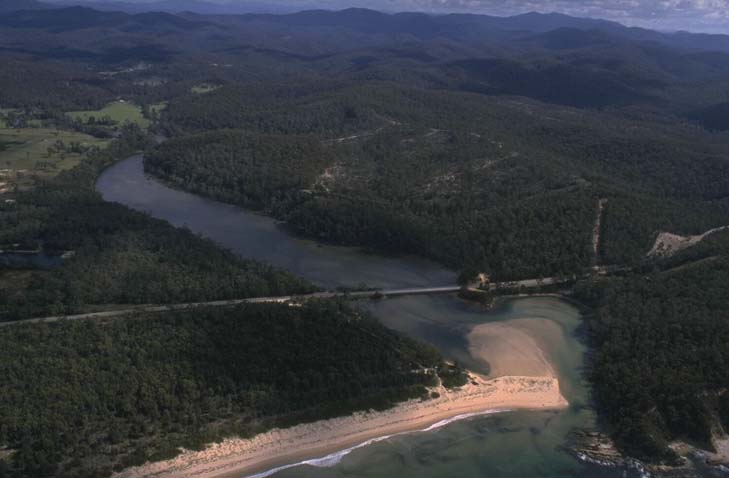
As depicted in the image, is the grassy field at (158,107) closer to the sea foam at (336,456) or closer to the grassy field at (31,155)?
the grassy field at (31,155)

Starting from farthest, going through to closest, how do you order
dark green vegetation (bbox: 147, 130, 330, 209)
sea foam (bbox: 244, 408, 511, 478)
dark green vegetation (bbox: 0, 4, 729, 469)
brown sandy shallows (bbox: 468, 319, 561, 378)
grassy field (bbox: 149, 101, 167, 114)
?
grassy field (bbox: 149, 101, 167, 114), dark green vegetation (bbox: 147, 130, 330, 209), brown sandy shallows (bbox: 468, 319, 561, 378), dark green vegetation (bbox: 0, 4, 729, 469), sea foam (bbox: 244, 408, 511, 478)

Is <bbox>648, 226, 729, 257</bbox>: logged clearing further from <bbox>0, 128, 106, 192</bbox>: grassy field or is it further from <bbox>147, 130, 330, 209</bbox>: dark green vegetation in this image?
<bbox>0, 128, 106, 192</bbox>: grassy field

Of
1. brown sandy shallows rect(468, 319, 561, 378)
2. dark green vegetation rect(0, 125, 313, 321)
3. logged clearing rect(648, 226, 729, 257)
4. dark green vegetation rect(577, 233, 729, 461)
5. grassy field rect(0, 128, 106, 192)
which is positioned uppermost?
logged clearing rect(648, 226, 729, 257)

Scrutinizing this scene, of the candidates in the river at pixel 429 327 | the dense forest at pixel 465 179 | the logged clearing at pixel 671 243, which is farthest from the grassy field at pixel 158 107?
the logged clearing at pixel 671 243

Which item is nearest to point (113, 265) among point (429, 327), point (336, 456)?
point (429, 327)

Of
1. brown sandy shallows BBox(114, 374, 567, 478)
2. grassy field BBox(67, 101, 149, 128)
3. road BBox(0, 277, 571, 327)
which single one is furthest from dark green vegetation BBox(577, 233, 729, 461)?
grassy field BBox(67, 101, 149, 128)

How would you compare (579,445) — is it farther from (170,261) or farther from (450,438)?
(170,261)

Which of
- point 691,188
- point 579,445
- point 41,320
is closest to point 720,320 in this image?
point 579,445
